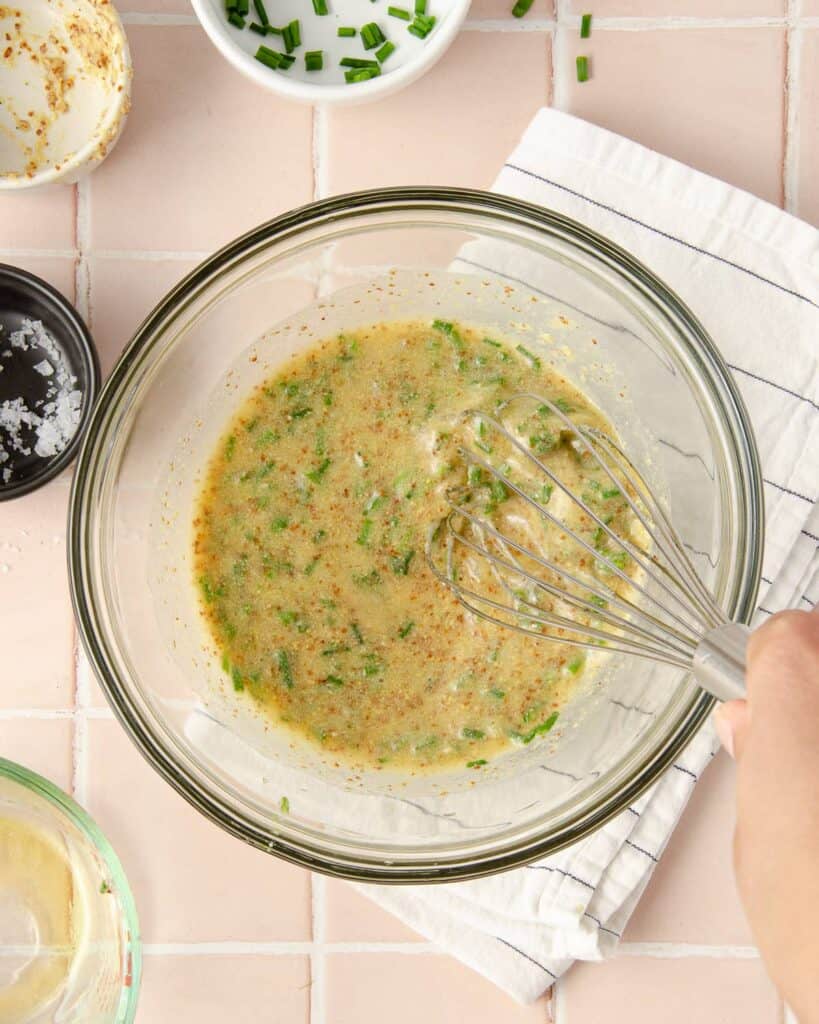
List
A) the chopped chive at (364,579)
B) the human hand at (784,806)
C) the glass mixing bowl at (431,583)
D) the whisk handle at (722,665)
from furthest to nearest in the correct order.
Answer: the chopped chive at (364,579)
the glass mixing bowl at (431,583)
the whisk handle at (722,665)
the human hand at (784,806)

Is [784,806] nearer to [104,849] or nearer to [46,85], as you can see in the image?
[104,849]

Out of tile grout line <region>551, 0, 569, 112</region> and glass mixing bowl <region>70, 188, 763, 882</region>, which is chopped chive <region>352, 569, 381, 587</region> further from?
tile grout line <region>551, 0, 569, 112</region>

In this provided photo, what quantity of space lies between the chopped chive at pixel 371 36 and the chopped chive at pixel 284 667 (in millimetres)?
759

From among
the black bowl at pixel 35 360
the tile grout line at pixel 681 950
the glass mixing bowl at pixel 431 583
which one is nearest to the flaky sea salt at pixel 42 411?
the black bowl at pixel 35 360

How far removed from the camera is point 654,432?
54.2 inches

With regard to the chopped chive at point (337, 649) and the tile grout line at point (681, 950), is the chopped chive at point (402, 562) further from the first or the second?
the tile grout line at point (681, 950)

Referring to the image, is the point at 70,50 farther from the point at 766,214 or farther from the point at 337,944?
the point at 337,944

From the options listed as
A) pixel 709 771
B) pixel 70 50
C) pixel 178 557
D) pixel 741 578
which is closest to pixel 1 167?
pixel 70 50

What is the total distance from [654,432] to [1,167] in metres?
0.89

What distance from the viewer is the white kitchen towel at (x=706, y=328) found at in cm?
140

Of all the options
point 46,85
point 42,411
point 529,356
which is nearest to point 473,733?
point 529,356

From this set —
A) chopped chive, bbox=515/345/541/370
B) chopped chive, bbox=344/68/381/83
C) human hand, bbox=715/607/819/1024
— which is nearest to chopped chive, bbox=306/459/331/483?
chopped chive, bbox=515/345/541/370

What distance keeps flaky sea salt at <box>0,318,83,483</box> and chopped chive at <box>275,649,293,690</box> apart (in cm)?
38

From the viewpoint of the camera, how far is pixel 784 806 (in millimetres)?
870
